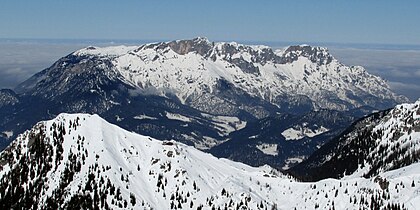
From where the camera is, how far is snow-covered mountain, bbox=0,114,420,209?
174 metres

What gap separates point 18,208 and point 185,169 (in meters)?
53.8

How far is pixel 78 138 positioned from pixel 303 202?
78717 mm

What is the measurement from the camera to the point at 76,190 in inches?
6821

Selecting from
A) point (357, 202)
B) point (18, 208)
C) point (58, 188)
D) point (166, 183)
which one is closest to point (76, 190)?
point (58, 188)

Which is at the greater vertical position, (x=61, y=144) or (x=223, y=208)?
(x=61, y=144)

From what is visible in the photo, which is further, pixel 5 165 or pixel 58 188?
pixel 5 165

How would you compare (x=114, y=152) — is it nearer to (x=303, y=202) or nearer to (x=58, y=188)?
(x=58, y=188)

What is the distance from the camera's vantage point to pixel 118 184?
178 metres

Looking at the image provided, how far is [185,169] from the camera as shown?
194 meters

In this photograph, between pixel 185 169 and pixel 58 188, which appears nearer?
pixel 58 188

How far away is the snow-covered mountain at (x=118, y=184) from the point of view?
572ft

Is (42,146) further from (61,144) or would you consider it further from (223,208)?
(223,208)

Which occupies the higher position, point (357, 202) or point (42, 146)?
point (42, 146)

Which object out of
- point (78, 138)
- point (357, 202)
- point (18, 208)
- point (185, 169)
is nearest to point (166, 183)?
point (185, 169)
